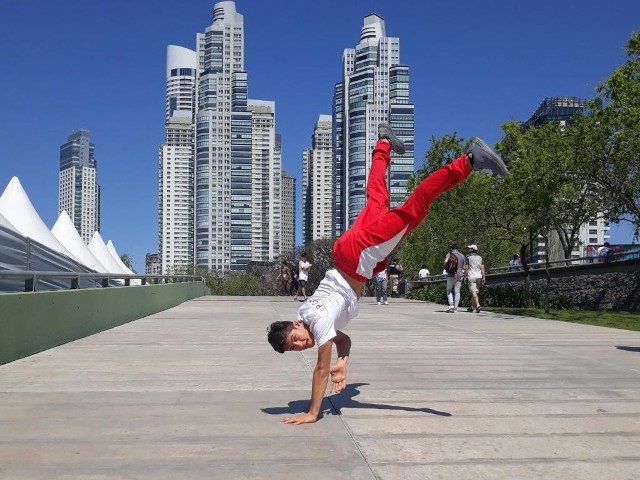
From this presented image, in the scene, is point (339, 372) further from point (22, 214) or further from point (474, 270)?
point (22, 214)

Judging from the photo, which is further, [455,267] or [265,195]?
[265,195]

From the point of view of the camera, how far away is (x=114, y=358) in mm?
9250

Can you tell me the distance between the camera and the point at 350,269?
5.86 metres

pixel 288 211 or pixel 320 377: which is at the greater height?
pixel 288 211

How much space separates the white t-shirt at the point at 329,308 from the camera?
5.55 meters

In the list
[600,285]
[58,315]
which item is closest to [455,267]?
[600,285]

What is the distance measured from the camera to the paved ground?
4.43 meters

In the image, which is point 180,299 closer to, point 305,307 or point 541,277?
point 541,277

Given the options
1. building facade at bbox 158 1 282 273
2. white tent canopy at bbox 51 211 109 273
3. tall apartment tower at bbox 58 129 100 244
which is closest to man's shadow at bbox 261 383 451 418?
white tent canopy at bbox 51 211 109 273

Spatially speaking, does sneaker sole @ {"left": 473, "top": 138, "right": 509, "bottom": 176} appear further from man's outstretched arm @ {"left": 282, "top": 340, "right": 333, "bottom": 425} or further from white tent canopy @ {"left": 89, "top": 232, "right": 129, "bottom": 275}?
white tent canopy @ {"left": 89, "top": 232, "right": 129, "bottom": 275}

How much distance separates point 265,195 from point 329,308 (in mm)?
135781

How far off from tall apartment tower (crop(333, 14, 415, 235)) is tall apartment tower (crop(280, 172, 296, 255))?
36151 millimetres

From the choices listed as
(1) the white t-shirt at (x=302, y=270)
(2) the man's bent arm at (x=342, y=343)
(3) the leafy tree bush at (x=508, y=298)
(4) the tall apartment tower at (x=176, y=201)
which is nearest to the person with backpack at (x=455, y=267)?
(3) the leafy tree bush at (x=508, y=298)

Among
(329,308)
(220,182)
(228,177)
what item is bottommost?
(329,308)
